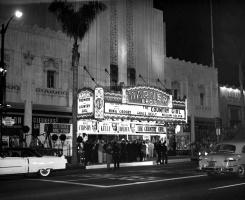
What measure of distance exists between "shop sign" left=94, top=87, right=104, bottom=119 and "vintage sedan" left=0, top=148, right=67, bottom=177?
8831mm

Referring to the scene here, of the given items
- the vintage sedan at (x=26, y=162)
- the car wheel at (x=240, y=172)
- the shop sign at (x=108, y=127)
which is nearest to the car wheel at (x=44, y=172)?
the vintage sedan at (x=26, y=162)

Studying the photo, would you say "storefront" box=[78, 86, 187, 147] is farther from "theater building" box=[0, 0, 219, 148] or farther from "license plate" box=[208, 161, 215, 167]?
"license plate" box=[208, 161, 215, 167]

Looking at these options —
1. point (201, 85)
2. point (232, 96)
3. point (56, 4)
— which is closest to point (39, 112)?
point (56, 4)

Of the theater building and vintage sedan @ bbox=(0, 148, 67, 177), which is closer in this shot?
vintage sedan @ bbox=(0, 148, 67, 177)

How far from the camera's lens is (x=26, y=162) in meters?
17.4

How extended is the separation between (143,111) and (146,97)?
3.74ft

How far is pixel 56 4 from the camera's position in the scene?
25.1 m

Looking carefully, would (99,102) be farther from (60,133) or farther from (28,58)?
(28,58)

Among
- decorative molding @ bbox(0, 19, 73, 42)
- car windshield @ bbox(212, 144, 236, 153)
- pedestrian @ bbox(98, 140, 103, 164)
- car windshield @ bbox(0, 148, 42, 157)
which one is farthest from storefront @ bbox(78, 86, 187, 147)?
car windshield @ bbox(212, 144, 236, 153)

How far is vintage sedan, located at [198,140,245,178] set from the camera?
15.3m

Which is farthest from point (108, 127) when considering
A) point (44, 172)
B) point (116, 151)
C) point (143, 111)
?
point (44, 172)

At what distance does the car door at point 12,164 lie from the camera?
1670 cm

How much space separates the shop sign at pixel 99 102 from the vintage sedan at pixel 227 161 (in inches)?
478

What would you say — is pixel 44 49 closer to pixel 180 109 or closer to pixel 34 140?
pixel 34 140
